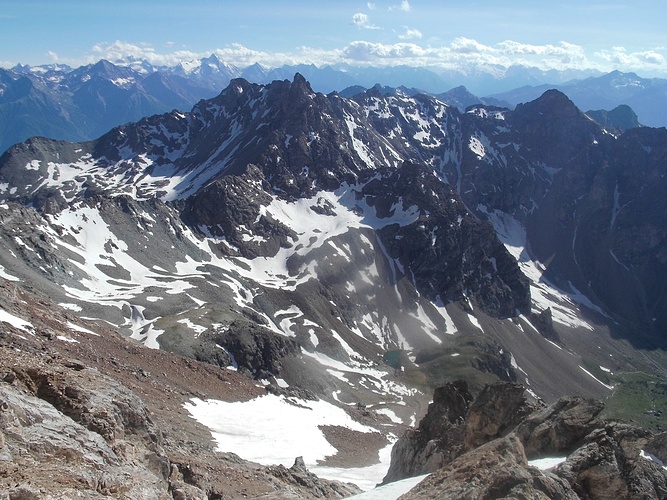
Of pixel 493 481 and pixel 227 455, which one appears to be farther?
pixel 227 455

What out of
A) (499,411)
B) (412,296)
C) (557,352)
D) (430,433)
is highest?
(499,411)

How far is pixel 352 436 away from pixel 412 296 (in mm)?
126908

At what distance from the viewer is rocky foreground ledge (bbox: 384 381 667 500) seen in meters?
18.5

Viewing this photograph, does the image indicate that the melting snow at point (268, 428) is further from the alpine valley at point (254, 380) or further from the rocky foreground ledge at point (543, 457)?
the rocky foreground ledge at point (543, 457)

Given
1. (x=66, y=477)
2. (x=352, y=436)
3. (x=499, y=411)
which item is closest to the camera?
(x=66, y=477)

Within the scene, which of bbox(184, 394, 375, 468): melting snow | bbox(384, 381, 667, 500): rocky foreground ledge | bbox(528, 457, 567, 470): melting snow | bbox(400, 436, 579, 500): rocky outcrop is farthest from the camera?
bbox(184, 394, 375, 468): melting snow

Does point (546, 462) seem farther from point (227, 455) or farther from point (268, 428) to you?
point (268, 428)

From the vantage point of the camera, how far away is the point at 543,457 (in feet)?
88.8

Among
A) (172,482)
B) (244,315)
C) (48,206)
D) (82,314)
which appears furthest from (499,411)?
(48,206)

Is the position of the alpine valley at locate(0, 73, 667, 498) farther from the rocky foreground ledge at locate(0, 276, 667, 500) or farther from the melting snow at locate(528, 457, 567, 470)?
the melting snow at locate(528, 457, 567, 470)

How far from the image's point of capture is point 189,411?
186 feet

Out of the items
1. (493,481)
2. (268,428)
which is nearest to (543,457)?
(493,481)

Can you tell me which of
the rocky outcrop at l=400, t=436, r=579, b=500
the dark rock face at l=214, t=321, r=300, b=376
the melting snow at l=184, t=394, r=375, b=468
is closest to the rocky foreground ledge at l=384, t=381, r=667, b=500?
the rocky outcrop at l=400, t=436, r=579, b=500

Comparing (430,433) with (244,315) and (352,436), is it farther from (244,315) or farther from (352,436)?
(244,315)
